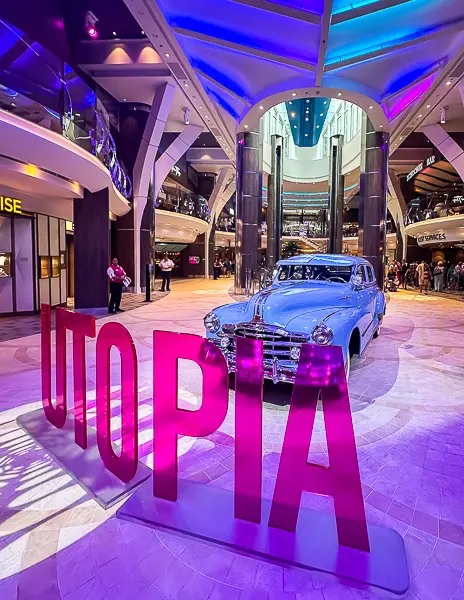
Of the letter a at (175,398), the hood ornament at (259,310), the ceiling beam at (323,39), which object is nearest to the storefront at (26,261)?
the hood ornament at (259,310)

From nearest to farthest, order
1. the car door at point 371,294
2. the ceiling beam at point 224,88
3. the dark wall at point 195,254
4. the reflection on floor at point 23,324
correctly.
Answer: the car door at point 371,294 < the reflection on floor at point 23,324 < the ceiling beam at point 224,88 < the dark wall at point 195,254

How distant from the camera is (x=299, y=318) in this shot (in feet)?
15.0

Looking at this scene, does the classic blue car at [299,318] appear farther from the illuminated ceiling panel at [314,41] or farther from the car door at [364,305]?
the illuminated ceiling panel at [314,41]

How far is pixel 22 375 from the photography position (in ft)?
18.4

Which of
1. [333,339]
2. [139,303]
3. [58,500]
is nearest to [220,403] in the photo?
[58,500]

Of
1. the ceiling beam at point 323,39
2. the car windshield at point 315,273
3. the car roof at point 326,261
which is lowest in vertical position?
the car windshield at point 315,273

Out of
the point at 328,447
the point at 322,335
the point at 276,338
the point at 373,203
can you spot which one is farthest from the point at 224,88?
the point at 328,447

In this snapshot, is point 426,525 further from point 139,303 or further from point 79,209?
point 139,303

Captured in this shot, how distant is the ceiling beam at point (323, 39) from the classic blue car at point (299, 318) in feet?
17.3

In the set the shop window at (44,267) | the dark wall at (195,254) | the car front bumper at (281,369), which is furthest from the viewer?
the dark wall at (195,254)

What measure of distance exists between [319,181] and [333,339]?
106 feet

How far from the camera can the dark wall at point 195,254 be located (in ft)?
111

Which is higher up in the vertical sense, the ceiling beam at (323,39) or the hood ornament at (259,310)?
the ceiling beam at (323,39)

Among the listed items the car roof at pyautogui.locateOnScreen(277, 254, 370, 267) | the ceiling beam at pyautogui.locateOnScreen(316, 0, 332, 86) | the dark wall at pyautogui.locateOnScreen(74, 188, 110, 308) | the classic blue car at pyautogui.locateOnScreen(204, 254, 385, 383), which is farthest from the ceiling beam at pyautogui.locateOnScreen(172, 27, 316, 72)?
the classic blue car at pyautogui.locateOnScreen(204, 254, 385, 383)
